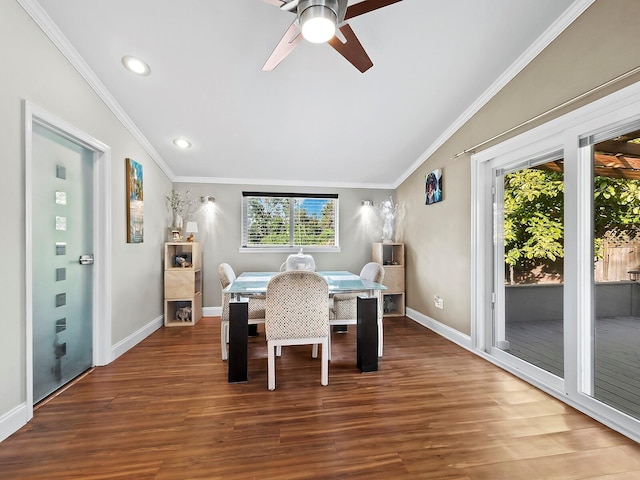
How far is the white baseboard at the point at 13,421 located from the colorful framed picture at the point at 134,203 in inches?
67.2

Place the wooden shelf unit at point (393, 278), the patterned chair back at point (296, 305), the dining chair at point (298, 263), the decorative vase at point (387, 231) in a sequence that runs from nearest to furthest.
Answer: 1. the patterned chair back at point (296, 305)
2. the dining chair at point (298, 263)
3. the wooden shelf unit at point (393, 278)
4. the decorative vase at point (387, 231)

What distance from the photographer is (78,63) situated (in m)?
2.37

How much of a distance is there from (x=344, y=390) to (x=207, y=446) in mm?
1034

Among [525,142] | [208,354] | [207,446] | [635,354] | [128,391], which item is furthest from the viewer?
[208,354]

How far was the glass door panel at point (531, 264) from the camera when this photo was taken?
2.35m

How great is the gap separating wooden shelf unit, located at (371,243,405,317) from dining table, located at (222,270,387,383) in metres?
1.67

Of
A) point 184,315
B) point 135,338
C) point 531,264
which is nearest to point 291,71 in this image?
point 531,264

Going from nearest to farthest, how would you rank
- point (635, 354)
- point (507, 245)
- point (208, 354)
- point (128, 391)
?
point (635, 354) → point (128, 391) → point (507, 245) → point (208, 354)

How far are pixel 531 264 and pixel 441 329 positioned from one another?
1.40m

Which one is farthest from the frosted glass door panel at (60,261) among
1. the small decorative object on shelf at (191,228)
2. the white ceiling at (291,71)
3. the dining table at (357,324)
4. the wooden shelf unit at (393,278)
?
the wooden shelf unit at (393,278)

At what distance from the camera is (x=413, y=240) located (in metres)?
4.43

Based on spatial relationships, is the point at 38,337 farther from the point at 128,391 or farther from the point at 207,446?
the point at 207,446

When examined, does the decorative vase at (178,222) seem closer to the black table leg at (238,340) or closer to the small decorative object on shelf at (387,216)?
the black table leg at (238,340)

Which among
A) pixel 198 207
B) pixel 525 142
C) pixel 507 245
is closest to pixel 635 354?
pixel 507 245
